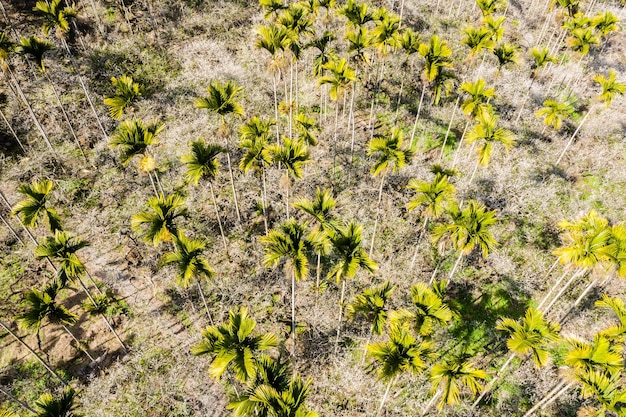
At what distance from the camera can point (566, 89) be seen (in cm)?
3142

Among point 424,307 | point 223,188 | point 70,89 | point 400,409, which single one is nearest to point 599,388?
point 424,307

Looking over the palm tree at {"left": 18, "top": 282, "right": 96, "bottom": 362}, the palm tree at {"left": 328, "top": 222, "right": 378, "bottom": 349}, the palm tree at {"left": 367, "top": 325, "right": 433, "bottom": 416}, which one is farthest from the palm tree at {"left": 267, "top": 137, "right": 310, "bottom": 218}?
the palm tree at {"left": 18, "top": 282, "right": 96, "bottom": 362}

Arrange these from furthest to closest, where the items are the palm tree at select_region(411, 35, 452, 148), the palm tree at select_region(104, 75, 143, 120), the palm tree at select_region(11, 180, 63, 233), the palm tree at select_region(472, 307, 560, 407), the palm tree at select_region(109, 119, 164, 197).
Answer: the palm tree at select_region(411, 35, 452, 148) → the palm tree at select_region(104, 75, 143, 120) → the palm tree at select_region(109, 119, 164, 197) → the palm tree at select_region(11, 180, 63, 233) → the palm tree at select_region(472, 307, 560, 407)

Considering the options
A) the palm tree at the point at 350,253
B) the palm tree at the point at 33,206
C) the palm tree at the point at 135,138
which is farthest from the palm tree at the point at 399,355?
the palm tree at the point at 33,206

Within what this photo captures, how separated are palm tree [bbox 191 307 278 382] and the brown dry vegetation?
5.30 metres

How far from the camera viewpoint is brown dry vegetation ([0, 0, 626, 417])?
1686 cm

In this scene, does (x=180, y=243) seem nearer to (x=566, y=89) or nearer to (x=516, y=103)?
(x=516, y=103)

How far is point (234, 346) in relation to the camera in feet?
41.6

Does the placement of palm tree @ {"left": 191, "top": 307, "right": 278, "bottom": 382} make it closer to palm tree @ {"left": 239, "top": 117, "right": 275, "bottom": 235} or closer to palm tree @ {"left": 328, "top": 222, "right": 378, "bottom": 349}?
palm tree @ {"left": 328, "top": 222, "right": 378, "bottom": 349}

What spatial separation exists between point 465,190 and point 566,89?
16.9 metres

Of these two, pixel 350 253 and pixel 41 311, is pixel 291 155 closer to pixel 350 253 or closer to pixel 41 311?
pixel 350 253

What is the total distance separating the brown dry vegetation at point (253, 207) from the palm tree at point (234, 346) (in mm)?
5299

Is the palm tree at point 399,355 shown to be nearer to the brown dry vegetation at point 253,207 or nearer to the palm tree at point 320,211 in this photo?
the palm tree at point 320,211

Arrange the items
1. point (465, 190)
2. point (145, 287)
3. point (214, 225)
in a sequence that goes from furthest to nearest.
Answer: point (465, 190), point (214, 225), point (145, 287)
